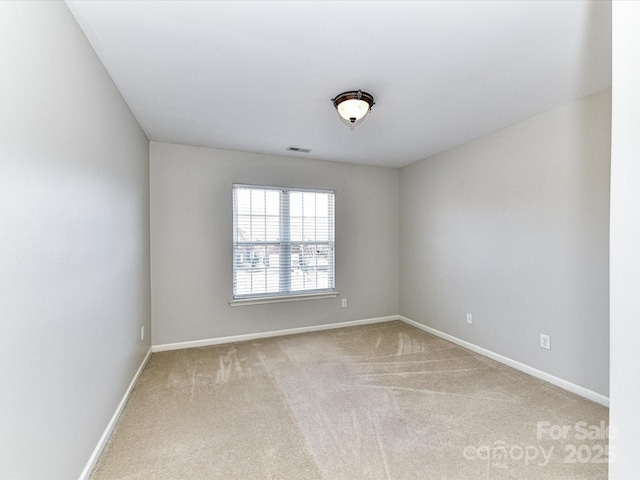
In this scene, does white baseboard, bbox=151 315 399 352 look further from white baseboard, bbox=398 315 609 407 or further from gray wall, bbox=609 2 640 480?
gray wall, bbox=609 2 640 480

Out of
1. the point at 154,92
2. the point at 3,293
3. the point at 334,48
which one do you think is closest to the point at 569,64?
the point at 334,48

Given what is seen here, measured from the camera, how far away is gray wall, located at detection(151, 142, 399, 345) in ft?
12.0

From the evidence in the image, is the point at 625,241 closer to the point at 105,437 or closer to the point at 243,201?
the point at 105,437

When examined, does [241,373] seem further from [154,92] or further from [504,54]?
[504,54]

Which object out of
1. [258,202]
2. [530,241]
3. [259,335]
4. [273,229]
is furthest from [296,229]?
[530,241]

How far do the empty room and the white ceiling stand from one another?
0.7 inches

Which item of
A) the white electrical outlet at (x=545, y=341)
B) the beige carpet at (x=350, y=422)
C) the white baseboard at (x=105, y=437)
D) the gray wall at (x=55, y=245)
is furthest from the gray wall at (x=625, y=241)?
the white baseboard at (x=105, y=437)

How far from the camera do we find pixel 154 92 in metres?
2.43

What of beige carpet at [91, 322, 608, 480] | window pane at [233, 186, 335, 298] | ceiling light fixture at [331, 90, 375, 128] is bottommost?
beige carpet at [91, 322, 608, 480]

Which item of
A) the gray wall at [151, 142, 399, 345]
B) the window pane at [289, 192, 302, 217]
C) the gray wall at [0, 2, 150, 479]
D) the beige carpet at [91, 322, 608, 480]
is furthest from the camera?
the window pane at [289, 192, 302, 217]

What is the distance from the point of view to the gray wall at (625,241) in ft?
3.74

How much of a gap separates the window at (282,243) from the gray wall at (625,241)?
3.39 m

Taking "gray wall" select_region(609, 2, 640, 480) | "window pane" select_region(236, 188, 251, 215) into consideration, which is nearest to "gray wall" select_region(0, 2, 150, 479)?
"window pane" select_region(236, 188, 251, 215)

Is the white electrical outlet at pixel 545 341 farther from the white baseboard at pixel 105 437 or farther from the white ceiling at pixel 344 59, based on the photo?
the white baseboard at pixel 105 437
